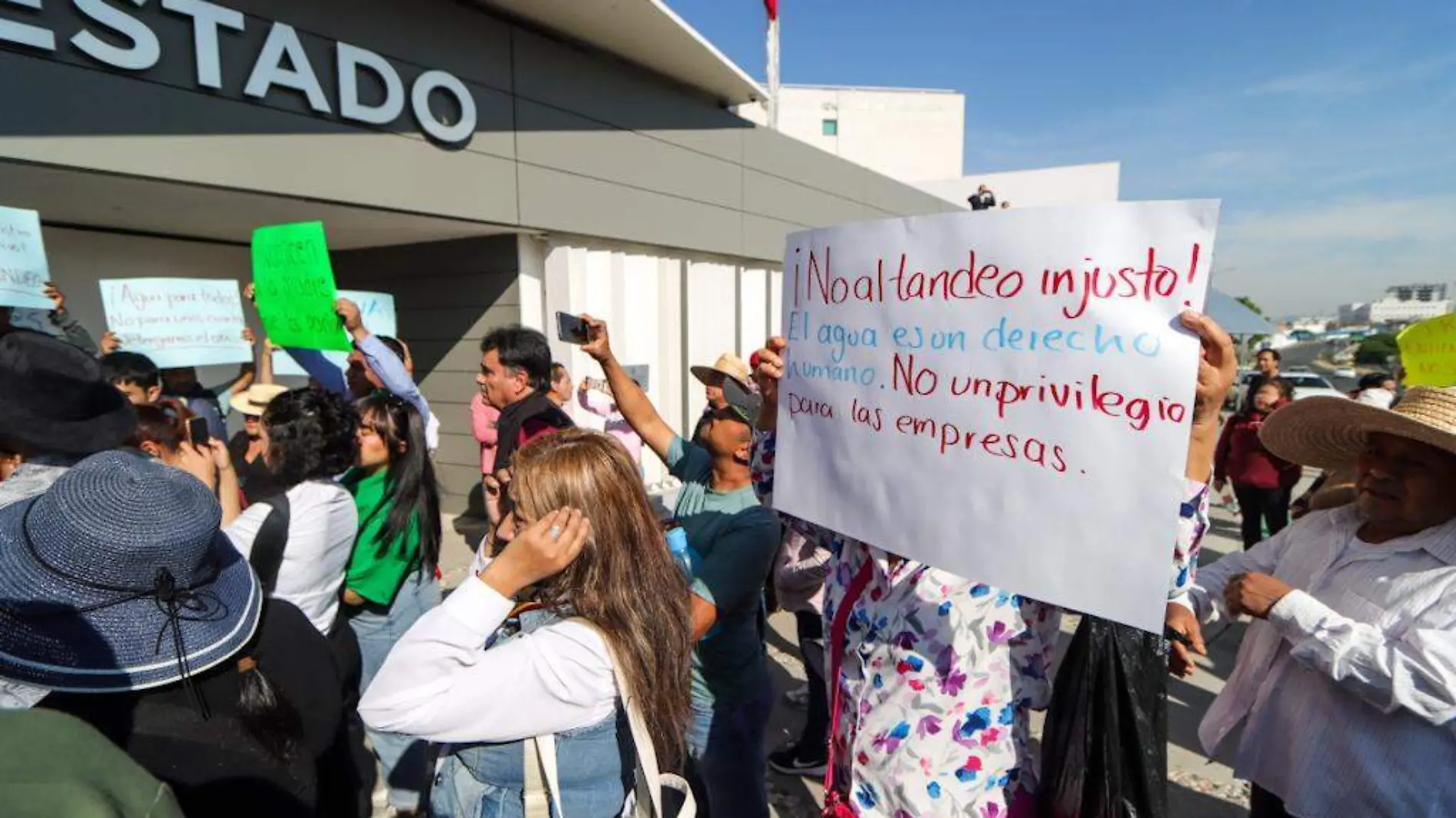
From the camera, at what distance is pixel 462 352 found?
6812mm

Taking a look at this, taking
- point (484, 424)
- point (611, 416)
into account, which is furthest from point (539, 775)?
point (484, 424)

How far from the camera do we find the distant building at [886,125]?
28156 millimetres

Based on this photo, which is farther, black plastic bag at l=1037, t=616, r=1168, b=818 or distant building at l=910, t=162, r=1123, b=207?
distant building at l=910, t=162, r=1123, b=207

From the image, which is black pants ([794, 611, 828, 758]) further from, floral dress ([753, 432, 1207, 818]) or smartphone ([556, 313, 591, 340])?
→ smartphone ([556, 313, 591, 340])

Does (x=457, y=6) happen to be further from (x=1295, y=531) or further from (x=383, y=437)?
(x=1295, y=531)

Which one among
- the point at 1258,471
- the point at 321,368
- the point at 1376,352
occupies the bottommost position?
the point at 1376,352

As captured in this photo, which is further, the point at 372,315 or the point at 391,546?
the point at 372,315

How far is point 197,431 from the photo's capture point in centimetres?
263

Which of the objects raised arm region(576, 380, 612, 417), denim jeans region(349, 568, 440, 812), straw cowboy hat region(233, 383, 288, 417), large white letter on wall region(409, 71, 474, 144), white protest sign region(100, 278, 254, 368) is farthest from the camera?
large white letter on wall region(409, 71, 474, 144)

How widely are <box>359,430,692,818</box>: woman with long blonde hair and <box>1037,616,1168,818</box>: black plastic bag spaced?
85 cm

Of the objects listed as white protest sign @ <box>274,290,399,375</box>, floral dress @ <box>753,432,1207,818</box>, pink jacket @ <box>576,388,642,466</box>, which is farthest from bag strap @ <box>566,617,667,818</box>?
white protest sign @ <box>274,290,399,375</box>

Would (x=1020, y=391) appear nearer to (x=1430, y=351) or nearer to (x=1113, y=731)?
(x=1113, y=731)

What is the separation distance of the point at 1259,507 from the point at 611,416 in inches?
203

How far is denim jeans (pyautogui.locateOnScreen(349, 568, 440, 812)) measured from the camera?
106 inches
